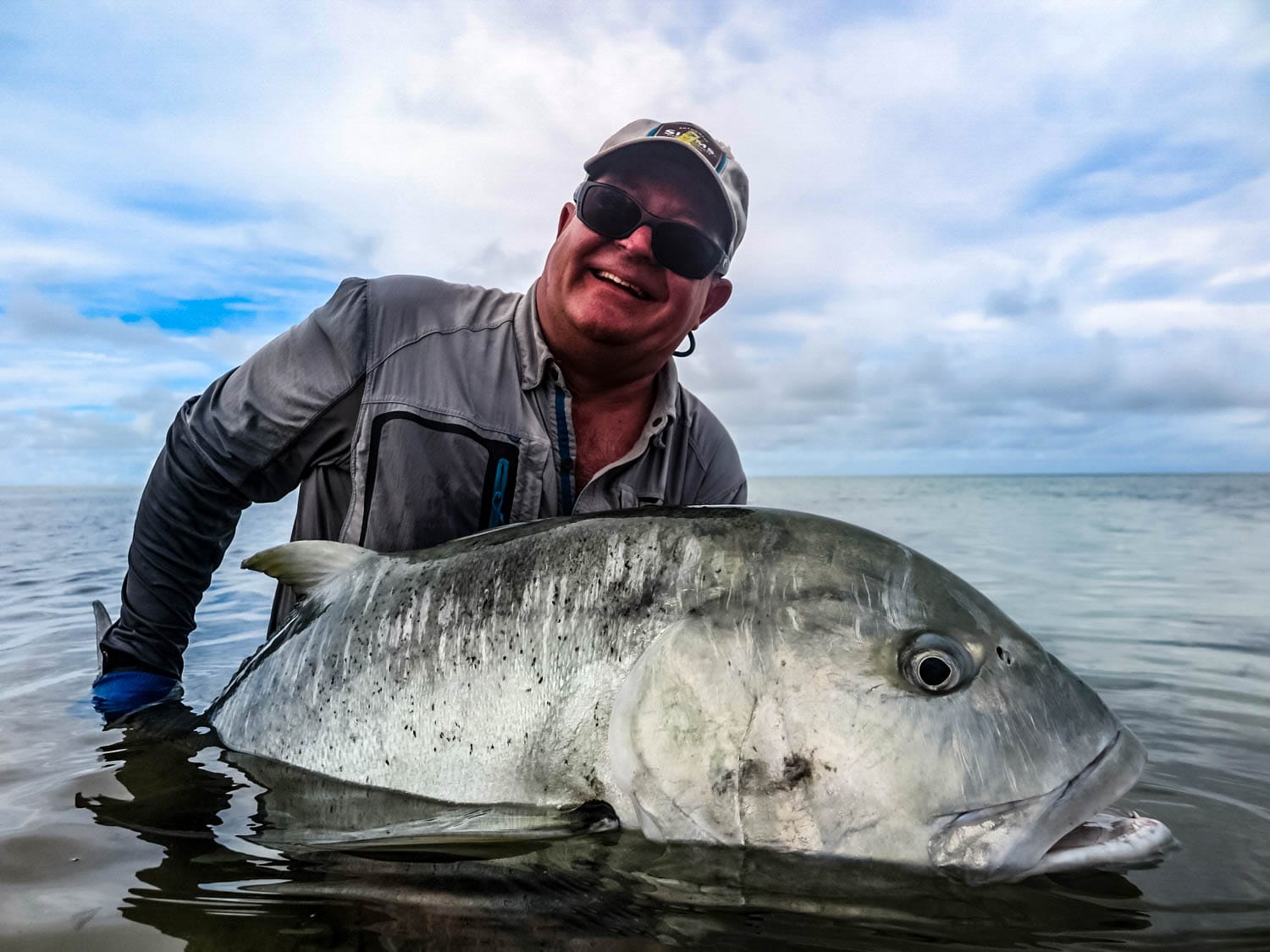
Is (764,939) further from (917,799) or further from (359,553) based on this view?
(359,553)

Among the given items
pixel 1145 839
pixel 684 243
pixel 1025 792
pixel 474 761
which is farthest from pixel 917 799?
pixel 684 243

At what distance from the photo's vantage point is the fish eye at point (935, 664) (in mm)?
2068

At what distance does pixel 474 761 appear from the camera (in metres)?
2.38

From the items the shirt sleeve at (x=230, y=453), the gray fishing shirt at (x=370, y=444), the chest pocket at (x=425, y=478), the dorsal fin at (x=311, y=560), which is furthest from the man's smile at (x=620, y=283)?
the dorsal fin at (x=311, y=560)

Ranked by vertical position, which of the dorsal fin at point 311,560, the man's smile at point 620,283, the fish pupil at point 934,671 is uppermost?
the man's smile at point 620,283

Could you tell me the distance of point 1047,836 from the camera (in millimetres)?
1969

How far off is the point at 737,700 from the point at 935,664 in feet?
1.58

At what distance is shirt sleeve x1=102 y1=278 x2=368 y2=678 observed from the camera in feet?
11.3

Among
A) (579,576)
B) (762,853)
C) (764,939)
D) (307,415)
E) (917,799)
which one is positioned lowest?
(764,939)

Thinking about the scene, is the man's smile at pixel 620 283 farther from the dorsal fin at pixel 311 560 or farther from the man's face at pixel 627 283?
the dorsal fin at pixel 311 560

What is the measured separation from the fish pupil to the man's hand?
3.24 meters

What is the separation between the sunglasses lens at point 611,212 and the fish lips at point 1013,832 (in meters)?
2.58

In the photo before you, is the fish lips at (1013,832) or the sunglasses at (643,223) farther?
the sunglasses at (643,223)

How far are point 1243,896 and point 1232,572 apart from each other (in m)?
9.46
